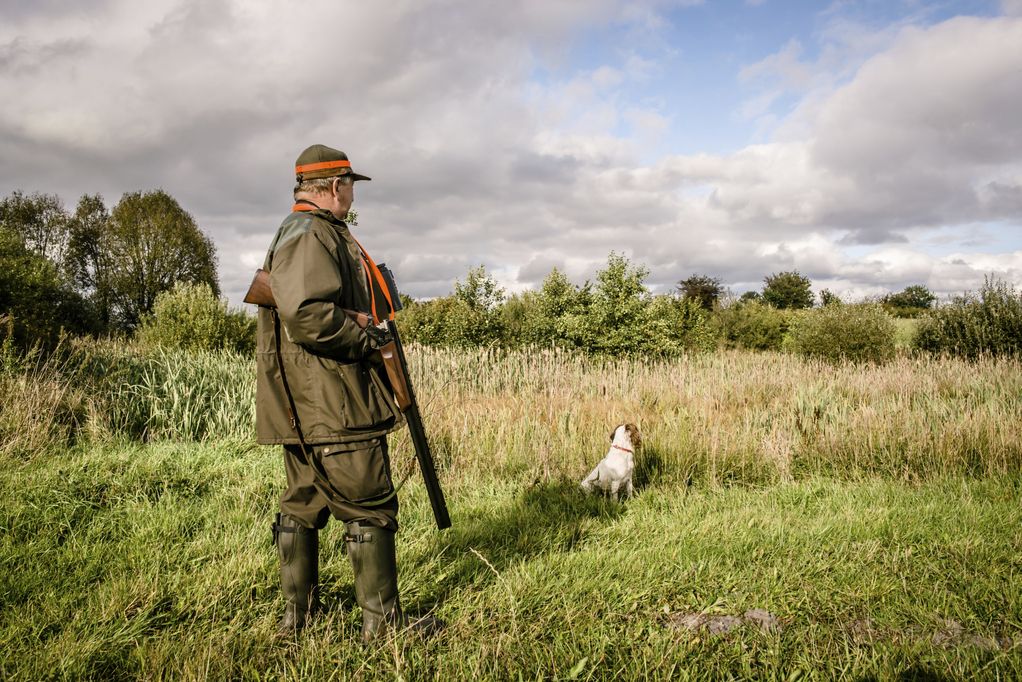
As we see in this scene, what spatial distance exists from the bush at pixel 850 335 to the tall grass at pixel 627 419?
792 cm

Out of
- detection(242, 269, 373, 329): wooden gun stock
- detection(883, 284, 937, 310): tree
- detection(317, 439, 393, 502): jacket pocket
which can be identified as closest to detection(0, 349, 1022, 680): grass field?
detection(317, 439, 393, 502): jacket pocket

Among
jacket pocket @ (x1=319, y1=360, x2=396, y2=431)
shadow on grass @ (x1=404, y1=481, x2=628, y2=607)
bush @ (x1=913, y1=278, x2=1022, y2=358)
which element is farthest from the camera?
bush @ (x1=913, y1=278, x2=1022, y2=358)

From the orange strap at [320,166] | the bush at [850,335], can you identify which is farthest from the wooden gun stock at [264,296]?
the bush at [850,335]

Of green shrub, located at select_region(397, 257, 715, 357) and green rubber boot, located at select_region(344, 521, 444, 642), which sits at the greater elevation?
green shrub, located at select_region(397, 257, 715, 357)

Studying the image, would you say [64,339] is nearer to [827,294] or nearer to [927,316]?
[927,316]

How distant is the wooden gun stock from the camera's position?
2.10m

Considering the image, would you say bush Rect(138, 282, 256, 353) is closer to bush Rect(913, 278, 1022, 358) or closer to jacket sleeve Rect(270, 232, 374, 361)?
jacket sleeve Rect(270, 232, 374, 361)

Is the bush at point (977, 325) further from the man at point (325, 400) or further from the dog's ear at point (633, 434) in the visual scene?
the man at point (325, 400)

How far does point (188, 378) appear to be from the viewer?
7332mm

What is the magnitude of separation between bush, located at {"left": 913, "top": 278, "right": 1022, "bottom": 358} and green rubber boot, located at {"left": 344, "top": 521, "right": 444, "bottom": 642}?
14.3 m

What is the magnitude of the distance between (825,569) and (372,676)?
239 centimetres

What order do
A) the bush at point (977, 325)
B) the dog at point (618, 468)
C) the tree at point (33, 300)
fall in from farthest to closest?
1. the bush at point (977, 325)
2. the tree at point (33, 300)
3. the dog at point (618, 468)

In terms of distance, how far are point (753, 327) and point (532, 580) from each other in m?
22.3

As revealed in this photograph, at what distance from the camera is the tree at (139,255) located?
26.6 metres
